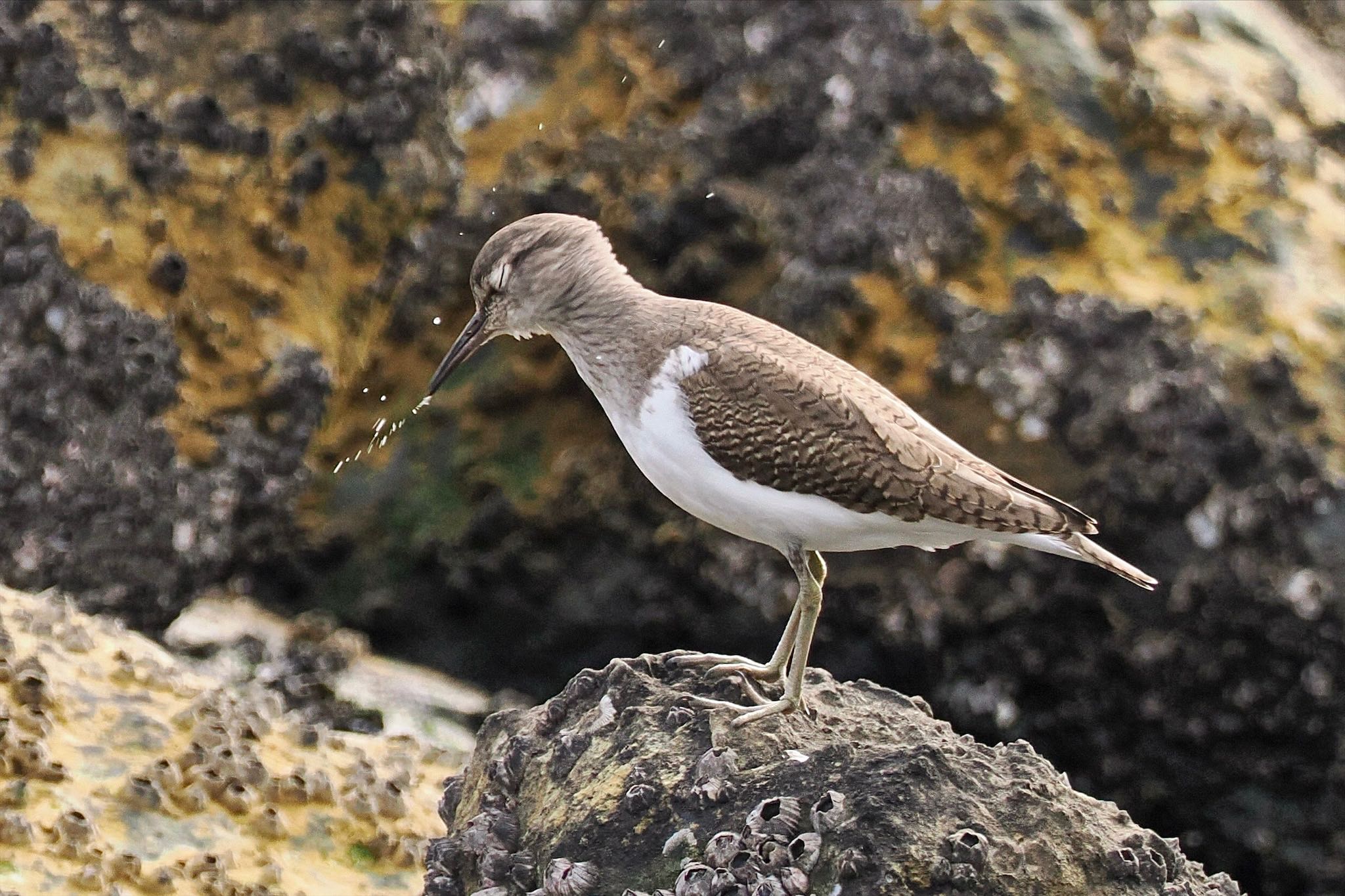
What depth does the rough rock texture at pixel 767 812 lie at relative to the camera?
4195mm

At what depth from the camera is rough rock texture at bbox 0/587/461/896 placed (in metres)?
5.10

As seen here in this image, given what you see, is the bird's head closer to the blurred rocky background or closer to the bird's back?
the bird's back

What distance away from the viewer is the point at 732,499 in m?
5.19

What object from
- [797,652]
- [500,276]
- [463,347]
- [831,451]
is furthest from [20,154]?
[797,652]

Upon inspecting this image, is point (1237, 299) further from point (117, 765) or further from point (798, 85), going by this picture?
point (117, 765)

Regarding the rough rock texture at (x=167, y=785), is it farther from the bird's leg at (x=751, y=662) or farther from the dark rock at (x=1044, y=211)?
the dark rock at (x=1044, y=211)

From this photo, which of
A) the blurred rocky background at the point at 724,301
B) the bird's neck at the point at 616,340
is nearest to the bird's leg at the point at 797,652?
the bird's neck at the point at 616,340

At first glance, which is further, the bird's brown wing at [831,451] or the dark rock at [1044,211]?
the dark rock at [1044,211]

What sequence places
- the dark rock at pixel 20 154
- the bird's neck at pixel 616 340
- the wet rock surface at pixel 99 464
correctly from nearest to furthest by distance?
the bird's neck at pixel 616 340, the wet rock surface at pixel 99 464, the dark rock at pixel 20 154

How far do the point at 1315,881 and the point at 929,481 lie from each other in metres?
3.41

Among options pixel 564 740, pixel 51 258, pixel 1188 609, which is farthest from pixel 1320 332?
pixel 51 258

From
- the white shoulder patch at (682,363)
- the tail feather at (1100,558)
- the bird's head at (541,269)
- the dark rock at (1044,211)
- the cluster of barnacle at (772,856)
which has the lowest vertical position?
the dark rock at (1044,211)

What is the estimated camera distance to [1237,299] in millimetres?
7742

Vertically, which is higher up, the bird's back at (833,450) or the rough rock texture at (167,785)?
the bird's back at (833,450)
